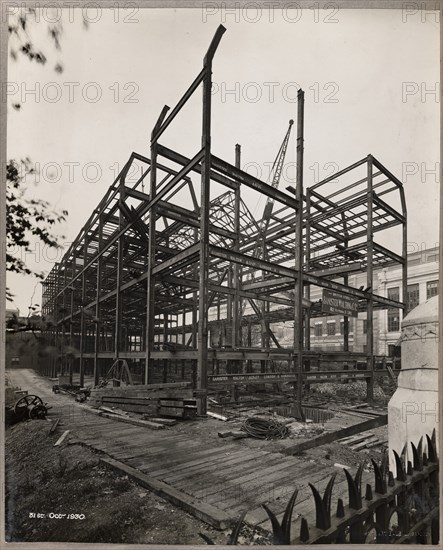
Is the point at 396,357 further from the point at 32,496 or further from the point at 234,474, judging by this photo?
the point at 32,496

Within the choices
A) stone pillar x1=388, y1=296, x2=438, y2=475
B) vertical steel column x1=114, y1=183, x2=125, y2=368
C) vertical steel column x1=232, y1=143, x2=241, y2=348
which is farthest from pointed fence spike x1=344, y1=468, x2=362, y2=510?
vertical steel column x1=114, y1=183, x2=125, y2=368

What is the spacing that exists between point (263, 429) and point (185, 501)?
Result: 11.0 feet

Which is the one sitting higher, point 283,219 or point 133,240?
point 283,219

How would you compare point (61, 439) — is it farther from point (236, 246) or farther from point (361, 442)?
point (236, 246)

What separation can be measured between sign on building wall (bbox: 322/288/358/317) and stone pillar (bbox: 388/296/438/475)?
634 cm

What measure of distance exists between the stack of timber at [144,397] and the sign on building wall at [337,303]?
14.9ft

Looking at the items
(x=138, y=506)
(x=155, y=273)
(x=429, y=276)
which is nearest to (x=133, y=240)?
(x=155, y=273)

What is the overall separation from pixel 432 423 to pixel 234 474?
2327 mm

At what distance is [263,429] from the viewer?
6.24 meters

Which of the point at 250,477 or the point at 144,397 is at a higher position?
the point at 250,477

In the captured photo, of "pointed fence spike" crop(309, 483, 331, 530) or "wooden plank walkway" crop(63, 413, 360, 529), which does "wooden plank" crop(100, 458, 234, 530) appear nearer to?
"wooden plank walkway" crop(63, 413, 360, 529)

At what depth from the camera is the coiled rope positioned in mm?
5995

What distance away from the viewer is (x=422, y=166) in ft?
10.6

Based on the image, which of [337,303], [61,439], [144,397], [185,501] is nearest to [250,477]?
[185,501]
